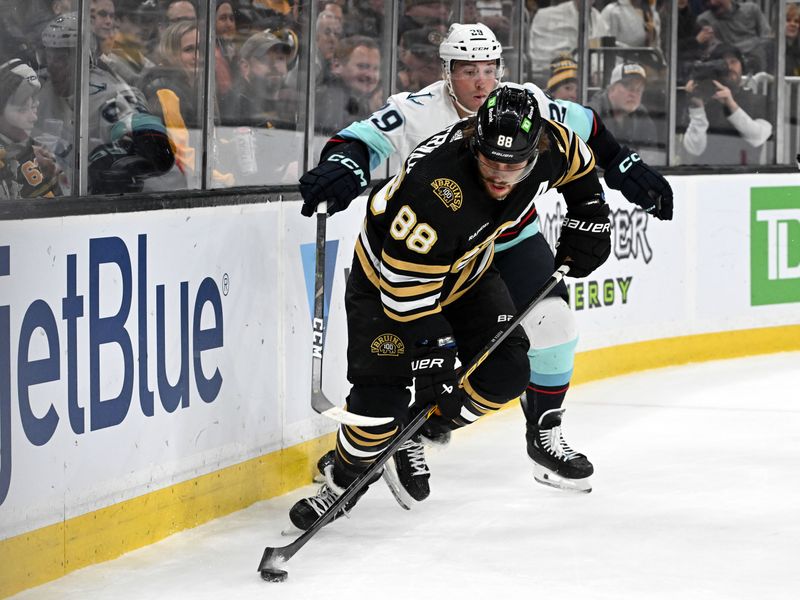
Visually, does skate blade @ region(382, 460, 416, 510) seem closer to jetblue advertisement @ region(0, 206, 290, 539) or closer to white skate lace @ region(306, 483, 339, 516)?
white skate lace @ region(306, 483, 339, 516)

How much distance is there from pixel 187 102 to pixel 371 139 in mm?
589

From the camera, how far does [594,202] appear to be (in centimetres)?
379

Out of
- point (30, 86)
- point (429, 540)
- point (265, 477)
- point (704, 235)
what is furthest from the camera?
point (704, 235)

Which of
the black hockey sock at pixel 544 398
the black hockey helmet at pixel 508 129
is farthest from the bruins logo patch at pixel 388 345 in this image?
the black hockey sock at pixel 544 398

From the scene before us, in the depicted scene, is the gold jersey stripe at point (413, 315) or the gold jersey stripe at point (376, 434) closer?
the gold jersey stripe at point (413, 315)

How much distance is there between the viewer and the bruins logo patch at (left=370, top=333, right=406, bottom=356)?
3539mm

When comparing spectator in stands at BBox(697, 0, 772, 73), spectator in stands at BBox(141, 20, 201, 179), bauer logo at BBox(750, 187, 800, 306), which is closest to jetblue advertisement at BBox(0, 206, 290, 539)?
spectator in stands at BBox(141, 20, 201, 179)

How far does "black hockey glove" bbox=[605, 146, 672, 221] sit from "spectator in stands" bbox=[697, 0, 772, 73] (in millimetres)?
3332

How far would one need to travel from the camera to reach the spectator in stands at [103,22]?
356 cm

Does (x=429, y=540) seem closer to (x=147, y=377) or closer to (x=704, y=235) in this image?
(x=147, y=377)

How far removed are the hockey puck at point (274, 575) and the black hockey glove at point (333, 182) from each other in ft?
3.02

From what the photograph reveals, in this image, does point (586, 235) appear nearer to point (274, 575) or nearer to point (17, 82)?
point (274, 575)

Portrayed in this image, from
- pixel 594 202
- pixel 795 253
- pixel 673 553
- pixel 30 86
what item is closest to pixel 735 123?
pixel 795 253

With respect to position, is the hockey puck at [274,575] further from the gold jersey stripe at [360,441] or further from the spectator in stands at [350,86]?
the spectator in stands at [350,86]
